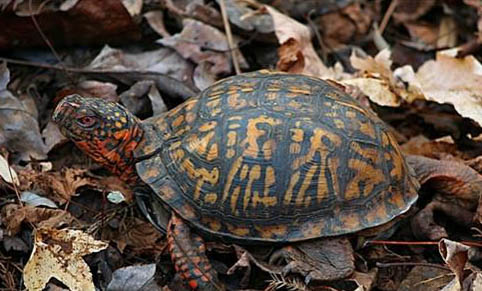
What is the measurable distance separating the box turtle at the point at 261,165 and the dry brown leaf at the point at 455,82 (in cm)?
88

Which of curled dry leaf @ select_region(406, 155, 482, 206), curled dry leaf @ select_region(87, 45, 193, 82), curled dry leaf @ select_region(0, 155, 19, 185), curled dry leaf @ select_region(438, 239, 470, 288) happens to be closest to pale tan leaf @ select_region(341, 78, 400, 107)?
curled dry leaf @ select_region(406, 155, 482, 206)

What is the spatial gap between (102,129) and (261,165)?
2.39 feet

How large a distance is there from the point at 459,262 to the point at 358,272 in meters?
0.48

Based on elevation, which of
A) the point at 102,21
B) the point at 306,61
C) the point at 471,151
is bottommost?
the point at 471,151

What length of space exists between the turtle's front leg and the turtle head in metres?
0.37

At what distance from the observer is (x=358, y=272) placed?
2945mm

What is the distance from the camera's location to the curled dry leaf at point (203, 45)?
3.94 meters

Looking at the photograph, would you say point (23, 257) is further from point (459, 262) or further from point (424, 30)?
point (424, 30)

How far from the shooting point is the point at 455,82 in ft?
12.5

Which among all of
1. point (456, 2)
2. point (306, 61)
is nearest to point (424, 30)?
point (456, 2)

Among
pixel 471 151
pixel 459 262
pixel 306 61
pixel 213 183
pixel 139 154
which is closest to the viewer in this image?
pixel 459 262

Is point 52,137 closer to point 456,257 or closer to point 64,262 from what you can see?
point 64,262

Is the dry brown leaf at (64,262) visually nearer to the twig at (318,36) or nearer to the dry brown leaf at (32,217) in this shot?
the dry brown leaf at (32,217)

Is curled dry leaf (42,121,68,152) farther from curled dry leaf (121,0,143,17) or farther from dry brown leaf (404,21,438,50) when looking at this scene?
dry brown leaf (404,21,438,50)
